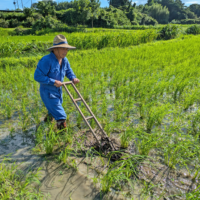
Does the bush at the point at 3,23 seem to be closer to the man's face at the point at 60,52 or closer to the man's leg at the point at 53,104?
the man's face at the point at 60,52

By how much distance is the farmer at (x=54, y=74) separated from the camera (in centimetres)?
200

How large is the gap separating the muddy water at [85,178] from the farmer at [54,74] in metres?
0.58

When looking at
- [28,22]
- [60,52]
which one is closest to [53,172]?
[60,52]

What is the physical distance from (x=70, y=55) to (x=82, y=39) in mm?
1604

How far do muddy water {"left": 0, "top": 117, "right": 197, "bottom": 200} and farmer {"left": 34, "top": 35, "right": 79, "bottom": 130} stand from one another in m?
0.58

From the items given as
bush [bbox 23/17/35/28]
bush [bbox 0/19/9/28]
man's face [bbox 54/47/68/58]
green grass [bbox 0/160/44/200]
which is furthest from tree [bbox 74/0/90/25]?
green grass [bbox 0/160/44/200]

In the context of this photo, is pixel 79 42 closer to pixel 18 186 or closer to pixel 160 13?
pixel 18 186

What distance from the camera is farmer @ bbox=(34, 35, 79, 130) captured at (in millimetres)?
2002

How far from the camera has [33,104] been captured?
3.06 m

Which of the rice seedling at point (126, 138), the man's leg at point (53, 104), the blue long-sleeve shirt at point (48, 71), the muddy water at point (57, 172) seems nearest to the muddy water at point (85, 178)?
the muddy water at point (57, 172)

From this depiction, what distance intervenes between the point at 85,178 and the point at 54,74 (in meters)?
1.40

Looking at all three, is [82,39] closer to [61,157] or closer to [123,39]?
[123,39]

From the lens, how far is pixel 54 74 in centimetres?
217

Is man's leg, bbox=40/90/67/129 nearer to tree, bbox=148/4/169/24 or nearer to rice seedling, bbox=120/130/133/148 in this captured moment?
rice seedling, bbox=120/130/133/148
